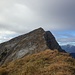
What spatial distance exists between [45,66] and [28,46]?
19320 mm

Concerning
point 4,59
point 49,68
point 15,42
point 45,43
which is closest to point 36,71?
point 49,68

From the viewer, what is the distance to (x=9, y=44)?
201 ft

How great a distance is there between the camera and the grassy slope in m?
31.1

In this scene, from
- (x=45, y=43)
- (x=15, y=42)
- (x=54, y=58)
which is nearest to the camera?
(x=54, y=58)

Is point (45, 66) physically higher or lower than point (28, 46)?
lower

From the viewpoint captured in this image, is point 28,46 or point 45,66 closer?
point 45,66

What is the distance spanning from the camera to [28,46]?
52875mm

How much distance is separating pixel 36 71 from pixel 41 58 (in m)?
5.60

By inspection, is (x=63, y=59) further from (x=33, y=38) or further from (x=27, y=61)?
(x=33, y=38)

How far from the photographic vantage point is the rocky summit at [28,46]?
49994 millimetres

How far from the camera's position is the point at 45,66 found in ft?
112

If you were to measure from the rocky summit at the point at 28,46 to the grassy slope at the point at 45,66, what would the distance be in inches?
403

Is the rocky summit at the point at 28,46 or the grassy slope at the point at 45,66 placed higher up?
the rocky summit at the point at 28,46

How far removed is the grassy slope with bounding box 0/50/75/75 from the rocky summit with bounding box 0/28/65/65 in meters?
10.2
